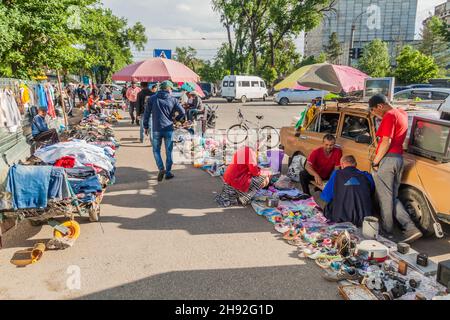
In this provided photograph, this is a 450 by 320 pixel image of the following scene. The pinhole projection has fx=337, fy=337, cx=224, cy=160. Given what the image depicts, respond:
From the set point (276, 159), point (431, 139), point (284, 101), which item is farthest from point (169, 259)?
point (284, 101)

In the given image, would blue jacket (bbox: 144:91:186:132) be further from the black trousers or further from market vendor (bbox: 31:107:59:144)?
market vendor (bbox: 31:107:59:144)

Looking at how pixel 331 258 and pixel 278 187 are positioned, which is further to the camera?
pixel 278 187

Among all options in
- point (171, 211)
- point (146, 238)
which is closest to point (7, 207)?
point (146, 238)

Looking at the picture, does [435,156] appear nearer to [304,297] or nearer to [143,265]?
[304,297]

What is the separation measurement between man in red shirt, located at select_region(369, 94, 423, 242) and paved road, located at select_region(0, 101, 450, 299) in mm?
433

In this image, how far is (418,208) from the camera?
476cm

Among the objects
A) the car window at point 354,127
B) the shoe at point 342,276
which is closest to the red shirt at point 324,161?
the car window at point 354,127

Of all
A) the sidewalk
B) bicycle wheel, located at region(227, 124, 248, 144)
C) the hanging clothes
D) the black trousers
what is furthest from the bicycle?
the hanging clothes

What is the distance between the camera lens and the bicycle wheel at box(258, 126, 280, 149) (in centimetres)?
1146

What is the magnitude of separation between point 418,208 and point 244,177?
9.04 ft

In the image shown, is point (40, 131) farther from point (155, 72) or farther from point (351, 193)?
point (351, 193)
